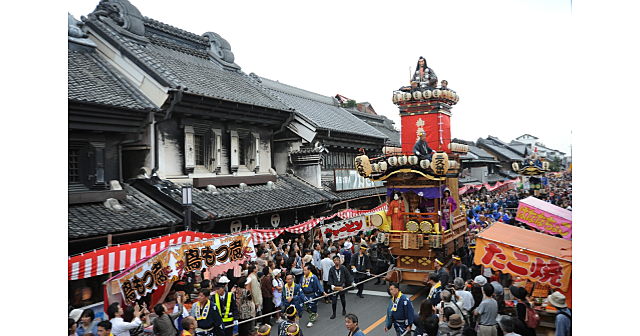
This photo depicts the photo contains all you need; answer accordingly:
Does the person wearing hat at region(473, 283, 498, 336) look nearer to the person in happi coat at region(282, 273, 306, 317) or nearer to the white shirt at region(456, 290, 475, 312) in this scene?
the white shirt at region(456, 290, 475, 312)

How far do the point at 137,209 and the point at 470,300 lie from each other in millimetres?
9364

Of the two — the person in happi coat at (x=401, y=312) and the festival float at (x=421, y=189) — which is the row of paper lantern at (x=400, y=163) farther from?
the person in happi coat at (x=401, y=312)

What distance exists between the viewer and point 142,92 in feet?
43.9

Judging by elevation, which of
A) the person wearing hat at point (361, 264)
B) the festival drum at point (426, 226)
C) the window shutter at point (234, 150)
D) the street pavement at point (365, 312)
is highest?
the window shutter at point (234, 150)

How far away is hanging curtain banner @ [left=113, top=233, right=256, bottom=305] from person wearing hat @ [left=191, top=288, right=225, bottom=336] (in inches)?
44.2

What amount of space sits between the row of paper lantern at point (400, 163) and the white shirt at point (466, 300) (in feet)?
15.4

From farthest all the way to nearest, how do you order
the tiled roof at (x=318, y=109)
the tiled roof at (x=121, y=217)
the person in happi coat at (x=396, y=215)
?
the tiled roof at (x=318, y=109), the person in happi coat at (x=396, y=215), the tiled roof at (x=121, y=217)

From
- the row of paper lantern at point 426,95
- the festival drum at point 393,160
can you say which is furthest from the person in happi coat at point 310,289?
the row of paper lantern at point 426,95

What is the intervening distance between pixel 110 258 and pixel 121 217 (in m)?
A: 2.60

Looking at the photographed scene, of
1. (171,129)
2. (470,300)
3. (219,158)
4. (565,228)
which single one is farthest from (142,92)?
(565,228)

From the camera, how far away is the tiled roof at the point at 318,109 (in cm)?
2312

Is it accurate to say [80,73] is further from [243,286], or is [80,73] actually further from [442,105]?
[442,105]

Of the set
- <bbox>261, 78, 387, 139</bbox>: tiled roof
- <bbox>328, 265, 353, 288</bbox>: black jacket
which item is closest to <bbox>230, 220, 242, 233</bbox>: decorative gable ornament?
<bbox>328, 265, 353, 288</bbox>: black jacket

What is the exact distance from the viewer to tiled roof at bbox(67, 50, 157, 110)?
433 inches
